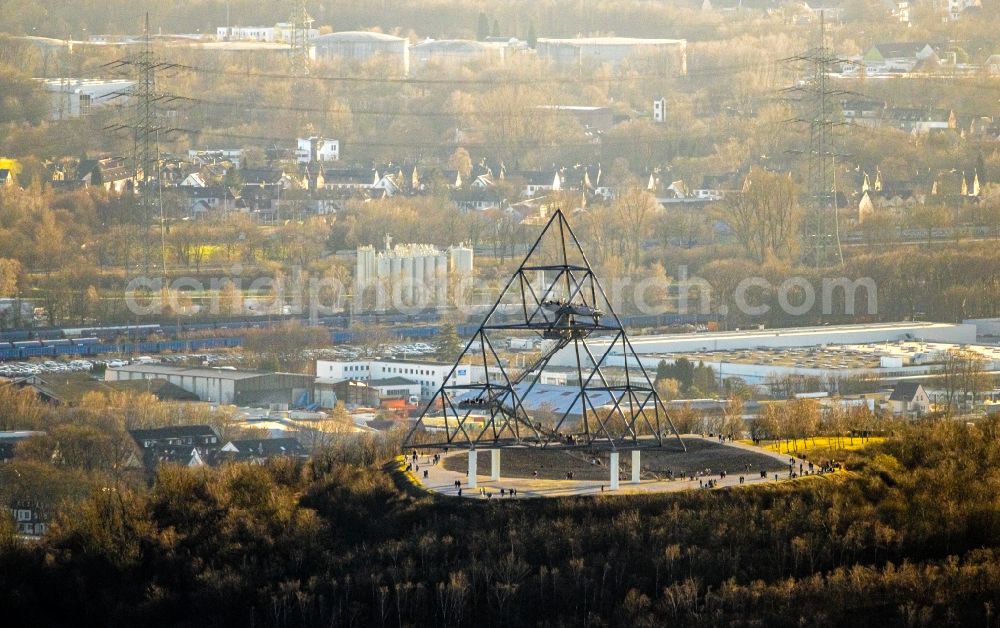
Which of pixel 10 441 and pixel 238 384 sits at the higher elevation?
pixel 238 384

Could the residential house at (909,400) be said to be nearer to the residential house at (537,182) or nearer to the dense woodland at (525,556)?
the dense woodland at (525,556)

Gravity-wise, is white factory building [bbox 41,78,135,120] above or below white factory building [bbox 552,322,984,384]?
above

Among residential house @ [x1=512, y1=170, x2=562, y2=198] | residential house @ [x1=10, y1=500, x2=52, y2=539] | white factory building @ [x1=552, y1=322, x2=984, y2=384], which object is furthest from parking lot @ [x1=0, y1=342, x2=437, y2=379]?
residential house @ [x1=512, y1=170, x2=562, y2=198]

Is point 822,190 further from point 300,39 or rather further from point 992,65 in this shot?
point 300,39

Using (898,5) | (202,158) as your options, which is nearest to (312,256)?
(202,158)

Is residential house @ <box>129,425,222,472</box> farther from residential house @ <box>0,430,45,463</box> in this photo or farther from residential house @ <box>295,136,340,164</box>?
residential house @ <box>295,136,340,164</box>

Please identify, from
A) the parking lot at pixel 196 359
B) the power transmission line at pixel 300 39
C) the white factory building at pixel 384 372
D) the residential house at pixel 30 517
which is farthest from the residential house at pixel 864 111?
the residential house at pixel 30 517

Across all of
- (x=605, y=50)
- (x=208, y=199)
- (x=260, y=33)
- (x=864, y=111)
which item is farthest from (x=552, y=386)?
(x=260, y=33)

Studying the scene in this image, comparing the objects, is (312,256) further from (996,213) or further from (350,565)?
(350,565)
